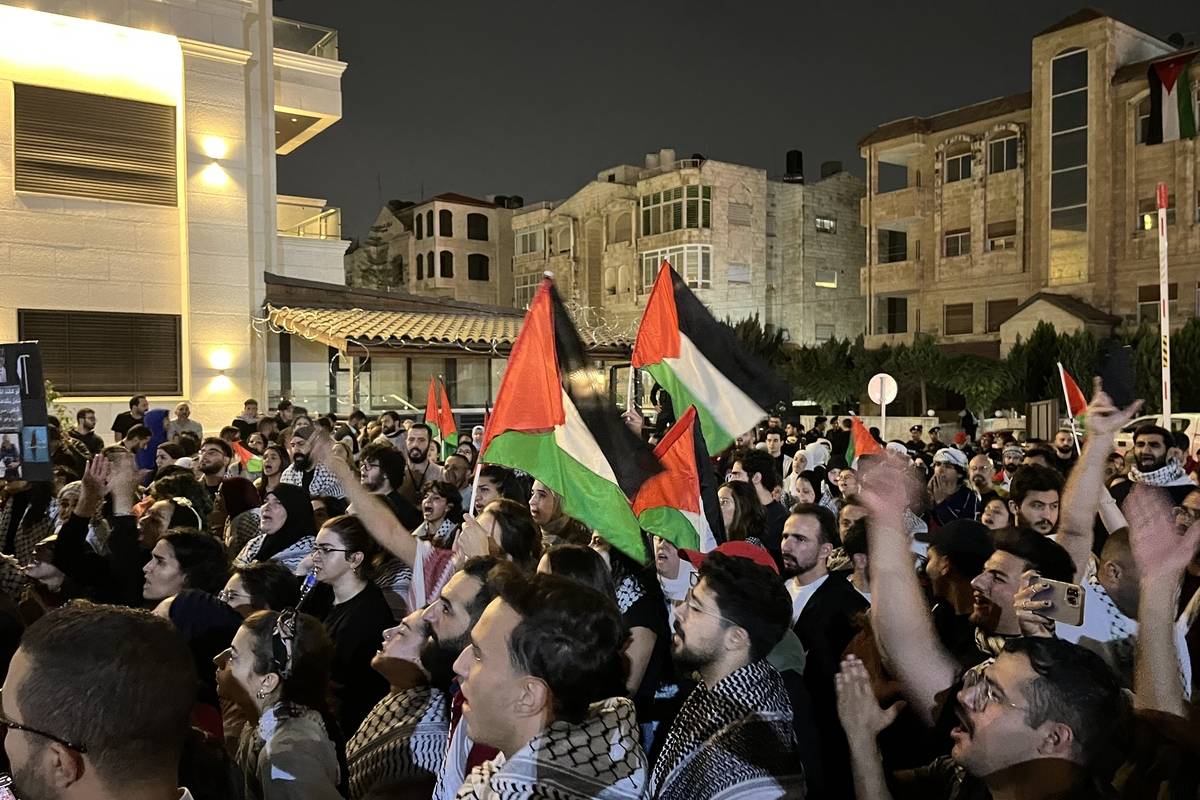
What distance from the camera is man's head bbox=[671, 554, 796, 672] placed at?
9.89 ft

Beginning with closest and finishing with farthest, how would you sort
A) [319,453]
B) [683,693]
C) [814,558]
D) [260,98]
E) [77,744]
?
1. [77,744]
2. [683,693]
3. [814,558]
4. [319,453]
5. [260,98]

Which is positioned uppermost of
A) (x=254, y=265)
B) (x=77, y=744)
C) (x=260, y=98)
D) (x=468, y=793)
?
(x=260, y=98)

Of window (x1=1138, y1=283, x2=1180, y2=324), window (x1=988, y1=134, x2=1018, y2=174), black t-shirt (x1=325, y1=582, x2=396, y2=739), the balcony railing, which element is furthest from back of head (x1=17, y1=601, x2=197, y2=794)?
window (x1=988, y1=134, x2=1018, y2=174)

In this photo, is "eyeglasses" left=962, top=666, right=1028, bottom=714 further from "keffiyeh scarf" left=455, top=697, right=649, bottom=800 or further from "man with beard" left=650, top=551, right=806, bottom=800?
"keffiyeh scarf" left=455, top=697, right=649, bottom=800

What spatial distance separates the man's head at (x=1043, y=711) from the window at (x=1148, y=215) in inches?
1338

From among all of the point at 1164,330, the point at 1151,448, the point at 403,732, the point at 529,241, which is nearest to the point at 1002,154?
the point at 529,241

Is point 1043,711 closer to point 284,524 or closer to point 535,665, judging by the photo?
point 535,665

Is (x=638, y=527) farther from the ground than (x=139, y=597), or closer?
farther from the ground

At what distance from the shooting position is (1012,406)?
27531mm

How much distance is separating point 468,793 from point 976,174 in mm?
38273

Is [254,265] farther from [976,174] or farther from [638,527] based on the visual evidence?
[976,174]

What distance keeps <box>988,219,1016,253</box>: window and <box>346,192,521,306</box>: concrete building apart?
27.7 metres

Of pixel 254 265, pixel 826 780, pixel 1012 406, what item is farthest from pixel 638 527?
pixel 1012 406

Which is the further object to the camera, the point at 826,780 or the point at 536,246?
the point at 536,246
